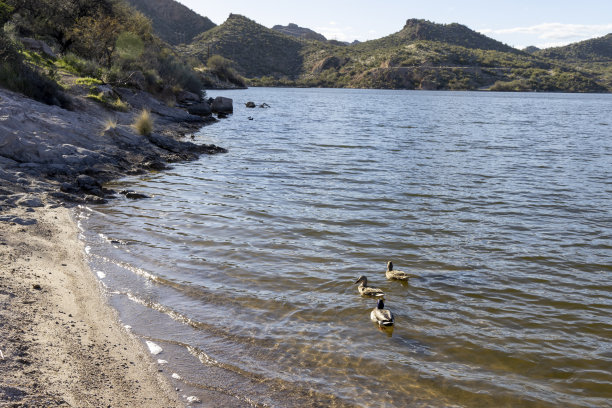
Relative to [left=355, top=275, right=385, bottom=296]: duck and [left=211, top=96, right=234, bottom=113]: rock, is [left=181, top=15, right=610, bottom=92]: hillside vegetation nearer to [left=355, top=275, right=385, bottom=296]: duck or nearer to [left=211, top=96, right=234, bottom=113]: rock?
[left=211, top=96, right=234, bottom=113]: rock

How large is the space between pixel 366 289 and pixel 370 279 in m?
0.82

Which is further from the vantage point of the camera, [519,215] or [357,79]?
[357,79]

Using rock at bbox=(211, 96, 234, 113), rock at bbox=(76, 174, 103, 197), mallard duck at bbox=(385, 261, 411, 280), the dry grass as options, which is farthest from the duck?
rock at bbox=(211, 96, 234, 113)

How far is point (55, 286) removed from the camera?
6988mm

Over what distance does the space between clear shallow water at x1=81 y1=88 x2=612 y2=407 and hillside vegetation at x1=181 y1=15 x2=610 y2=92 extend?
359ft

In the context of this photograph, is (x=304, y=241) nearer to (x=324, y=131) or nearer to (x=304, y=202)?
(x=304, y=202)

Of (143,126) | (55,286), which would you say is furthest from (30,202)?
(143,126)

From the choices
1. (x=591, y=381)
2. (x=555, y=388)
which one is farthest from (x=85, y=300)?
(x=591, y=381)

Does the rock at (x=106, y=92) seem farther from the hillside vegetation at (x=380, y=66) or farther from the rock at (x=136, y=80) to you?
the hillside vegetation at (x=380, y=66)

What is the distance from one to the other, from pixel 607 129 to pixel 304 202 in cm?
3357

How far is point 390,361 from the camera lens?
20.4 feet

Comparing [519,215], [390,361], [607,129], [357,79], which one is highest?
[357,79]

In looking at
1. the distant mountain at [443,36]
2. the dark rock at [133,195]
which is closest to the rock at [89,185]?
→ the dark rock at [133,195]

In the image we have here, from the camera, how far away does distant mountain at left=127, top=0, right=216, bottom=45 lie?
453 ft
